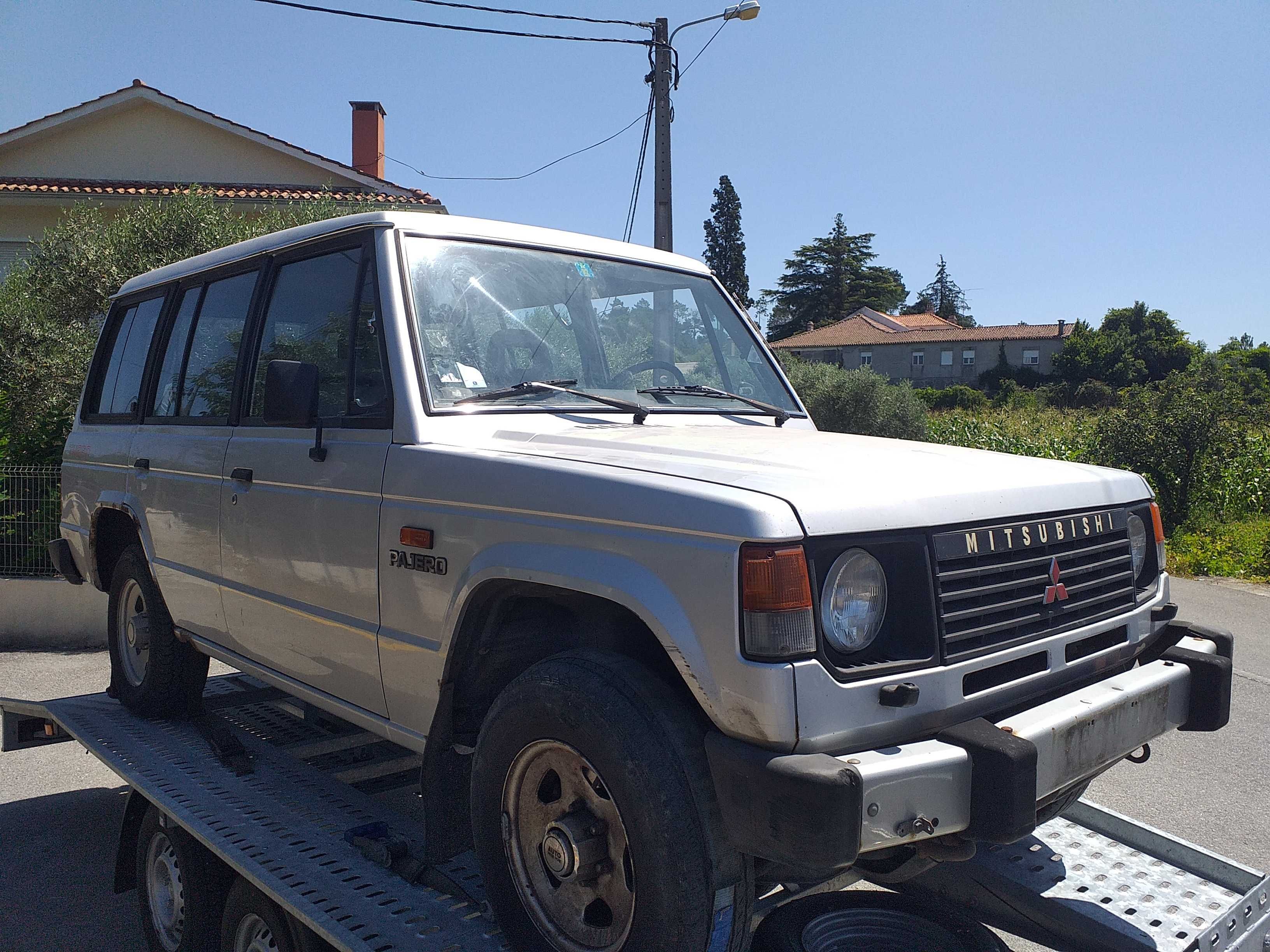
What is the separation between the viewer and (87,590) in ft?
28.6

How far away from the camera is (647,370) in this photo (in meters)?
3.71

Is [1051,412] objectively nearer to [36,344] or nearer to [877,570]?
[36,344]

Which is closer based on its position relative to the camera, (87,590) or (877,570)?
(877,570)

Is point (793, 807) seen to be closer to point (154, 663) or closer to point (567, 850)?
point (567, 850)

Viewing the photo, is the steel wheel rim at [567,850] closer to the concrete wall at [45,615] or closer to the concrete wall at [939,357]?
the concrete wall at [45,615]

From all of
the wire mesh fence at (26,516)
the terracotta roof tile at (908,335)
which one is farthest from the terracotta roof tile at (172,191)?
the terracotta roof tile at (908,335)

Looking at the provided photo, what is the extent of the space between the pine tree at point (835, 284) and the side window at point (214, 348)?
87.1 m

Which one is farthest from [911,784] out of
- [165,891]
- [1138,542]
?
[165,891]

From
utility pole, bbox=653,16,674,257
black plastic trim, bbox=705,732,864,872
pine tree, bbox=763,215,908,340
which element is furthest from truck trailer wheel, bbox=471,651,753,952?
pine tree, bbox=763,215,908,340

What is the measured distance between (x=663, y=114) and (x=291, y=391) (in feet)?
37.5

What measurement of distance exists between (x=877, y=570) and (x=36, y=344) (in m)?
11.8

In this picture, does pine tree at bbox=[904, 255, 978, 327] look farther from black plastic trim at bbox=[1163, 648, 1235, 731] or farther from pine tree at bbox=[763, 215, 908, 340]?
black plastic trim at bbox=[1163, 648, 1235, 731]

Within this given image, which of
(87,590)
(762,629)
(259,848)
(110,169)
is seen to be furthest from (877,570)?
(110,169)

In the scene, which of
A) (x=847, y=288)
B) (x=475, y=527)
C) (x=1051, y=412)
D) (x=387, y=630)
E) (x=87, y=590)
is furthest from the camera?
(x=847, y=288)
